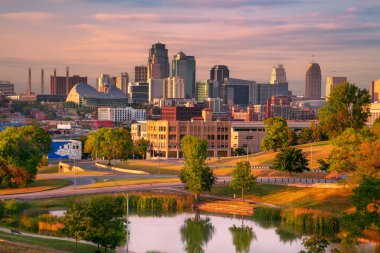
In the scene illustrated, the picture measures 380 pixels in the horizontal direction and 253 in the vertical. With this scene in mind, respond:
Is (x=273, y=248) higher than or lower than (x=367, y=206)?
lower

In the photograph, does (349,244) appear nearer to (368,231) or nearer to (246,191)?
(368,231)

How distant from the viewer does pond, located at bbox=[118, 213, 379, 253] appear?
80519 millimetres

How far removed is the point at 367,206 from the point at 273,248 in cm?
1099

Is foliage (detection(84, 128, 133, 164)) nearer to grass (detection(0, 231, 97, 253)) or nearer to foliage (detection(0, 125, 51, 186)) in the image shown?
foliage (detection(0, 125, 51, 186))

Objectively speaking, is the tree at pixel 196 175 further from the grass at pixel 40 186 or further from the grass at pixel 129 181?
the grass at pixel 40 186

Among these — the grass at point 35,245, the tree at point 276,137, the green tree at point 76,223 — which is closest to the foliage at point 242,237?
the grass at point 35,245

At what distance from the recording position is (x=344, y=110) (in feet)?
531

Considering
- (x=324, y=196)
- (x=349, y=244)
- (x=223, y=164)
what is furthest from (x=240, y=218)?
(x=223, y=164)

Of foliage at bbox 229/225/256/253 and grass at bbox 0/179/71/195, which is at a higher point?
grass at bbox 0/179/71/195

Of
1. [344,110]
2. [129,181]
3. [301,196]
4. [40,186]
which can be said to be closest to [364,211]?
[301,196]

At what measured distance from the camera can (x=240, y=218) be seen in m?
98.9

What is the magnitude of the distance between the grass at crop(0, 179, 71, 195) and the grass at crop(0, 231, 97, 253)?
42.1m

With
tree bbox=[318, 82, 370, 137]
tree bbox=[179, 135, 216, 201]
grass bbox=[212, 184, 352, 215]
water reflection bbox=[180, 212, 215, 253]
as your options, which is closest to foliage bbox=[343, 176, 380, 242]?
water reflection bbox=[180, 212, 215, 253]

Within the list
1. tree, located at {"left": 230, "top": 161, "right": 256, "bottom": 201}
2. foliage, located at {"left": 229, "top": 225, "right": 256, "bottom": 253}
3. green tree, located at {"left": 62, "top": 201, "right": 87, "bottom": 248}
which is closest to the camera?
green tree, located at {"left": 62, "top": 201, "right": 87, "bottom": 248}
